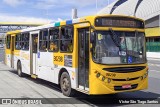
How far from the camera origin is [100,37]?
1023 centimetres

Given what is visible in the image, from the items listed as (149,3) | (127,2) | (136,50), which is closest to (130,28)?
(136,50)

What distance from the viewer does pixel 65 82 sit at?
39.5 feet

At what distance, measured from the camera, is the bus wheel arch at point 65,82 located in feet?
38.5

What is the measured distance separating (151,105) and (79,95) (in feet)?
9.59

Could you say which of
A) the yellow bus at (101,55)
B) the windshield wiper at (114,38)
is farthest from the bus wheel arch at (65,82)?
the windshield wiper at (114,38)

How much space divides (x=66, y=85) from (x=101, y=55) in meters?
2.36

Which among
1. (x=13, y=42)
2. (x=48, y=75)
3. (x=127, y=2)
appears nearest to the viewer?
(x=48, y=75)

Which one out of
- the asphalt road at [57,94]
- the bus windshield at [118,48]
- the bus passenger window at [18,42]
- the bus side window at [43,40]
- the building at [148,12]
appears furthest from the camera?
the building at [148,12]

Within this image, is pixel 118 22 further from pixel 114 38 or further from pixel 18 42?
pixel 18 42

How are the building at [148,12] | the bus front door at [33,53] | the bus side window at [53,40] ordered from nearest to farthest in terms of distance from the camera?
the bus side window at [53,40], the bus front door at [33,53], the building at [148,12]

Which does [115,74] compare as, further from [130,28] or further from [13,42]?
[13,42]

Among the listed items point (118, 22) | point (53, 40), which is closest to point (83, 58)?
point (118, 22)

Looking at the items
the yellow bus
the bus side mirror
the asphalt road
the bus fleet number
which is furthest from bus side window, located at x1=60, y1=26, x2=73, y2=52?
the asphalt road

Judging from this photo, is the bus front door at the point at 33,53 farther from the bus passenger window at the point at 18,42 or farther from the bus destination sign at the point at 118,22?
the bus destination sign at the point at 118,22
